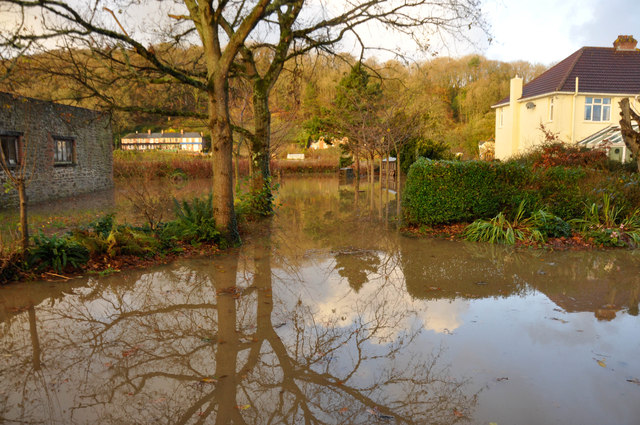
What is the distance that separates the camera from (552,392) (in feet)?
12.1

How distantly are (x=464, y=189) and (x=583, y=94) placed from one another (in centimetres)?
1919

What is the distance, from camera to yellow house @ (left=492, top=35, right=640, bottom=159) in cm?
2522

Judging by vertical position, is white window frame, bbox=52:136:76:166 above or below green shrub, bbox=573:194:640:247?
above

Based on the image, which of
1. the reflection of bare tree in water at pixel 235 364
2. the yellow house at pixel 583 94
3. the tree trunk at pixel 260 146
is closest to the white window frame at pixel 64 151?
the tree trunk at pixel 260 146

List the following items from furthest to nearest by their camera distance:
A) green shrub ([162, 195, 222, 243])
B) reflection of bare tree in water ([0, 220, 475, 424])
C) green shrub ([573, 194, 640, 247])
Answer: green shrub ([573, 194, 640, 247]) < green shrub ([162, 195, 222, 243]) < reflection of bare tree in water ([0, 220, 475, 424])

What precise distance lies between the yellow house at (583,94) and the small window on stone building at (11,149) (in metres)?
22.4

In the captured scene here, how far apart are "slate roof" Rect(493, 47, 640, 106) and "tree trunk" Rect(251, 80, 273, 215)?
63.6 ft

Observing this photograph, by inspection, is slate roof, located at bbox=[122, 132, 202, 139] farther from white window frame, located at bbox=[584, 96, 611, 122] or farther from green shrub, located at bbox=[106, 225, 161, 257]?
green shrub, located at bbox=[106, 225, 161, 257]

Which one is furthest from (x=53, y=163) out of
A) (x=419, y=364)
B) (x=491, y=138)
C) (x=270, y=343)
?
(x=491, y=138)

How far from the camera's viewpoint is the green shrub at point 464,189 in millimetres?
10508

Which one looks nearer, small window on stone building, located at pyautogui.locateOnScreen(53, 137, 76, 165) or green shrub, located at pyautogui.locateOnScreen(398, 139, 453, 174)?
small window on stone building, located at pyautogui.locateOnScreen(53, 137, 76, 165)

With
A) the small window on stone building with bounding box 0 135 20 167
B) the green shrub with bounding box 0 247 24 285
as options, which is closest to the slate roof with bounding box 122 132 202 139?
the small window on stone building with bounding box 0 135 20 167

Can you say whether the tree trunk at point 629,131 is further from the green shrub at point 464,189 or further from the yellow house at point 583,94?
the yellow house at point 583,94

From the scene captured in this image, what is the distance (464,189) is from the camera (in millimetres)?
10578
